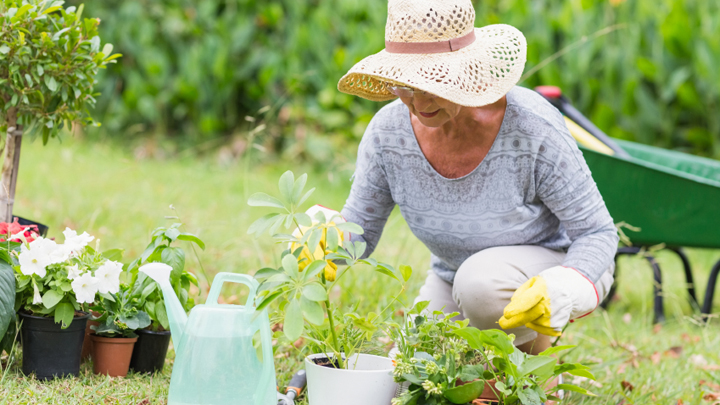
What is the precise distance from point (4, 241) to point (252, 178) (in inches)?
119

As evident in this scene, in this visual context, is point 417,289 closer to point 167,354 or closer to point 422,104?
point 167,354

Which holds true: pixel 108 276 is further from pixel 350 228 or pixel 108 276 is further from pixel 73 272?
pixel 350 228

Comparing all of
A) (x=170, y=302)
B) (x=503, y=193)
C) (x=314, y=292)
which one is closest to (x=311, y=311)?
(x=314, y=292)

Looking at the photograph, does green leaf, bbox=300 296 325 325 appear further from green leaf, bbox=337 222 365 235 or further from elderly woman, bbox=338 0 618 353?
elderly woman, bbox=338 0 618 353

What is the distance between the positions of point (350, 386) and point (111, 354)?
56 cm

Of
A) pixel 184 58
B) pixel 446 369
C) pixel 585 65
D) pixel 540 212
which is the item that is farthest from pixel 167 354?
pixel 184 58

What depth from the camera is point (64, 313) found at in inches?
54.3

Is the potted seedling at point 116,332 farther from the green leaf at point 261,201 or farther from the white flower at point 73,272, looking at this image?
the green leaf at point 261,201

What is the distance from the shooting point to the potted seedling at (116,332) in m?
1.48

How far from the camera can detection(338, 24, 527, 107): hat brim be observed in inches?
53.2

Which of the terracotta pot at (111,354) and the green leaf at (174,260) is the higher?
the green leaf at (174,260)

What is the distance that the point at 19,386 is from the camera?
4.55 feet

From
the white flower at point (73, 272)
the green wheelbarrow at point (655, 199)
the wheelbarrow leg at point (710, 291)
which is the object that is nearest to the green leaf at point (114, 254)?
the white flower at point (73, 272)

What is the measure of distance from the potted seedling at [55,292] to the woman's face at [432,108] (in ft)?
2.21
